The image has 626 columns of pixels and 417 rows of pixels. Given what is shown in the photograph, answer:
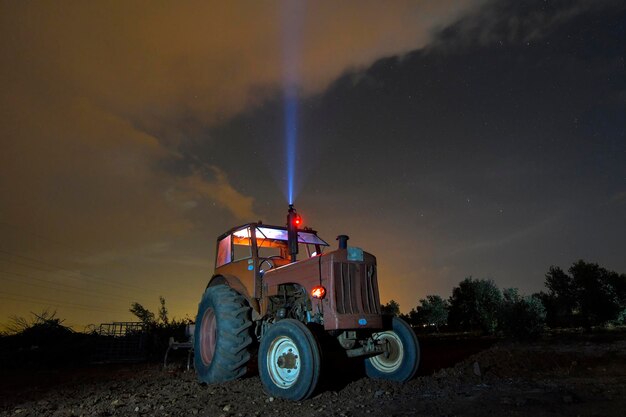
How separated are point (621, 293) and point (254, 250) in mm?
44006

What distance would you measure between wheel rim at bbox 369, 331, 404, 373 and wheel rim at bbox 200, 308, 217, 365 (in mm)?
3271

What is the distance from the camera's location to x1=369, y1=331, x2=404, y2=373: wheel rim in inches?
265

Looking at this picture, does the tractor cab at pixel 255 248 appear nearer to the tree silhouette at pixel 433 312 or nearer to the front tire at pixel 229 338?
the front tire at pixel 229 338

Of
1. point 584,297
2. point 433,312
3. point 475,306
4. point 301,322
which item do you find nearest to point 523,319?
point 475,306

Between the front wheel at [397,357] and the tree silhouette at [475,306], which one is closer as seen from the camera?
the front wheel at [397,357]

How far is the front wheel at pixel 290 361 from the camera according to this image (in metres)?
5.18

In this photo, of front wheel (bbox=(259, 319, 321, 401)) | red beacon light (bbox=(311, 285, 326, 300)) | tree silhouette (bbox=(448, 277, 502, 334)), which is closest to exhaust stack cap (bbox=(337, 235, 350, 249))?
red beacon light (bbox=(311, 285, 326, 300))

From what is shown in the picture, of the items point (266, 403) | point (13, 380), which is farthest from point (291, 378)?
point (13, 380)

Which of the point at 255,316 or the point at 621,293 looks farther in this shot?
the point at 621,293

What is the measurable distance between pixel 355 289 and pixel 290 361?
4.83 feet

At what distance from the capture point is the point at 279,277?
23.2ft

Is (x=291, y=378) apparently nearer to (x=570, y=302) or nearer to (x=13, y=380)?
(x=13, y=380)

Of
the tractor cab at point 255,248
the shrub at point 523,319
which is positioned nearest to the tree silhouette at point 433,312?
the shrub at point 523,319

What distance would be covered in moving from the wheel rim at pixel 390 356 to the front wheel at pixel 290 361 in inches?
73.9
